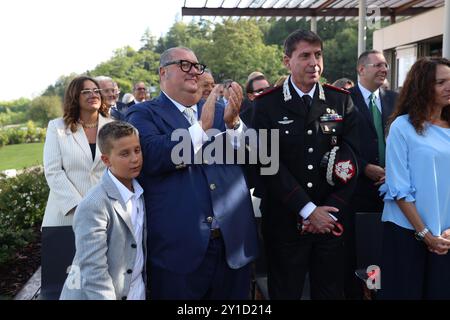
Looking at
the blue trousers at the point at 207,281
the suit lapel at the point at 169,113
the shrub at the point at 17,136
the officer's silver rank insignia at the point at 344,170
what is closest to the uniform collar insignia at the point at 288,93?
the officer's silver rank insignia at the point at 344,170

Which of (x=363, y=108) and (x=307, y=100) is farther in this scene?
(x=363, y=108)

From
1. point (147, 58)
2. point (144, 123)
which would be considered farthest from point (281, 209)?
point (147, 58)

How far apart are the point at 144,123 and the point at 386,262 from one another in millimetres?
1696

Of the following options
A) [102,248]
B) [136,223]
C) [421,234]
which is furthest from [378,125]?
[102,248]

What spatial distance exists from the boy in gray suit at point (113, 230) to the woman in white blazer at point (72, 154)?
1280mm

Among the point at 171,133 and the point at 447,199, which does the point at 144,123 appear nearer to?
the point at 171,133

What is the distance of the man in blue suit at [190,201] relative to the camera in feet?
8.28

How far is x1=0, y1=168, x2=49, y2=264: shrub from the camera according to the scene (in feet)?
18.2

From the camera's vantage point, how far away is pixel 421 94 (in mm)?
2918

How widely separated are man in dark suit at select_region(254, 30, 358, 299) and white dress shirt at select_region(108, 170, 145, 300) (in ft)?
2.91

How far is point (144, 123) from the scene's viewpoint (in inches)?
103

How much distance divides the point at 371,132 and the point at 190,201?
2028mm

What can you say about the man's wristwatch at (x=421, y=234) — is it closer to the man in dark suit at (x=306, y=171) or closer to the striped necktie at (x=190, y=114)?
the man in dark suit at (x=306, y=171)

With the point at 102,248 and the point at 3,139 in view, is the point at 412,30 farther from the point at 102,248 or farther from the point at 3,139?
the point at 3,139
